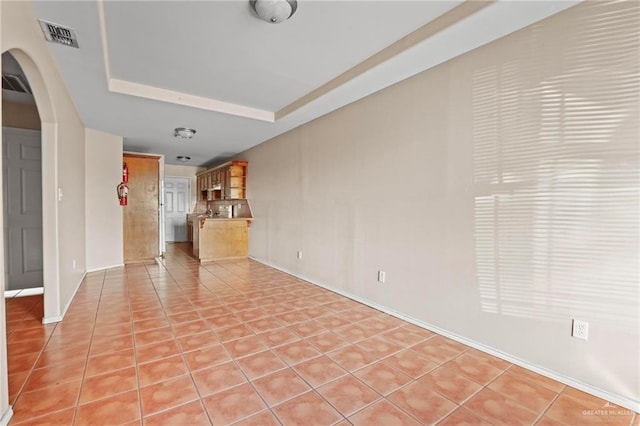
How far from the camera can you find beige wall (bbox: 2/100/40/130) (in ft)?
12.1

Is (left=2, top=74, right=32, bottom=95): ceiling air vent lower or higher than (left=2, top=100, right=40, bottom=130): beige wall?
higher

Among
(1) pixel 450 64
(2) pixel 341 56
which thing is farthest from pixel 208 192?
(1) pixel 450 64

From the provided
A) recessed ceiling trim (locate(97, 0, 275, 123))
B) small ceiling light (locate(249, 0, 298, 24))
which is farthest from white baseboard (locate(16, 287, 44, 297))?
small ceiling light (locate(249, 0, 298, 24))

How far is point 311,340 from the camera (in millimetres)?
2504

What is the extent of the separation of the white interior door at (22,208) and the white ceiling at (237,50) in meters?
0.81

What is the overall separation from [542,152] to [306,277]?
3354 millimetres

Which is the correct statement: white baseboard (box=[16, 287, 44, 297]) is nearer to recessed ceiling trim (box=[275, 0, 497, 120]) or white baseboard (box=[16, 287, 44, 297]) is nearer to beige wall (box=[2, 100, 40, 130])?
beige wall (box=[2, 100, 40, 130])

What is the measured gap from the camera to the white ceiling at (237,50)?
202 centimetres

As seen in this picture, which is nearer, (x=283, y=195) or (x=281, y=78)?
(x=281, y=78)

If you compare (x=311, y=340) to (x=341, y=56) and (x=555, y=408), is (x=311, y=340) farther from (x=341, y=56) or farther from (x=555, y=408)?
(x=341, y=56)

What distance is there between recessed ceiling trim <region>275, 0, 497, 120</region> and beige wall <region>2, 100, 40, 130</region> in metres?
3.59

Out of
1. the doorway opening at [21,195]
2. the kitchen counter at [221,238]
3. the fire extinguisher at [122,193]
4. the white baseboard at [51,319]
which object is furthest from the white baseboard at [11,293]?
the kitchen counter at [221,238]

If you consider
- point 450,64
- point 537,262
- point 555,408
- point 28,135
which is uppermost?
point 450,64

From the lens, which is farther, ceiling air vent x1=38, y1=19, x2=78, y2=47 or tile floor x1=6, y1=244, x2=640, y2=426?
ceiling air vent x1=38, y1=19, x2=78, y2=47
